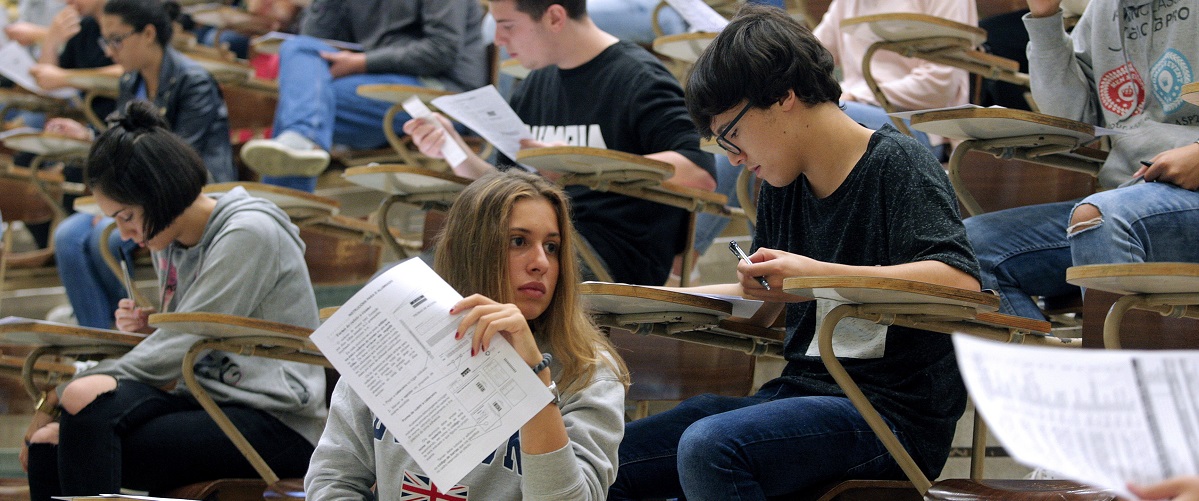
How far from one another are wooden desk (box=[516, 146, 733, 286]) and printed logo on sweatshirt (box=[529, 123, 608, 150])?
21cm

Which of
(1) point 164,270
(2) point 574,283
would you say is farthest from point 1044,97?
(1) point 164,270

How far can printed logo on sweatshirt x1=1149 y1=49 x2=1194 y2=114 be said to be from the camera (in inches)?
79.7

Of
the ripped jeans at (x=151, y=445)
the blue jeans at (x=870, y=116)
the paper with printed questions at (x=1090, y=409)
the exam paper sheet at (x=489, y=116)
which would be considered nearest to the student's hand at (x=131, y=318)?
the ripped jeans at (x=151, y=445)

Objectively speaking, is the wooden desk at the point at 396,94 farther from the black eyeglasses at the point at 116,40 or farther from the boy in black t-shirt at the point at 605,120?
the black eyeglasses at the point at 116,40

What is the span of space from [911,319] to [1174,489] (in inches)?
30.6

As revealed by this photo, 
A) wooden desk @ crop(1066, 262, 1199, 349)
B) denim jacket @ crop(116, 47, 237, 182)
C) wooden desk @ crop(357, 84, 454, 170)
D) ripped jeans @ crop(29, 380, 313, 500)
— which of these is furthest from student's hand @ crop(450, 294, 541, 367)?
denim jacket @ crop(116, 47, 237, 182)

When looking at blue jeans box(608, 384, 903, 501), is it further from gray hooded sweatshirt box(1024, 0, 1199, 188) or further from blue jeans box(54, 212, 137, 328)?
blue jeans box(54, 212, 137, 328)

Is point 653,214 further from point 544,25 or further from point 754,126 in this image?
point 754,126

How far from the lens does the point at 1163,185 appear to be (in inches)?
71.2

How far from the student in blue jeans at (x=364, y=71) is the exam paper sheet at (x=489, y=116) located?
1.20m

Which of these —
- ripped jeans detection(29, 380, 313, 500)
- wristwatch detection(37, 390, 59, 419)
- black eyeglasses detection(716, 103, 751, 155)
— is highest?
black eyeglasses detection(716, 103, 751, 155)

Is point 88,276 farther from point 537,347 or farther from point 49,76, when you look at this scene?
point 537,347

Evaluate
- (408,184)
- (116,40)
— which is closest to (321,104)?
(116,40)

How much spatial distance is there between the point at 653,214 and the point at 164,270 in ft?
3.42
